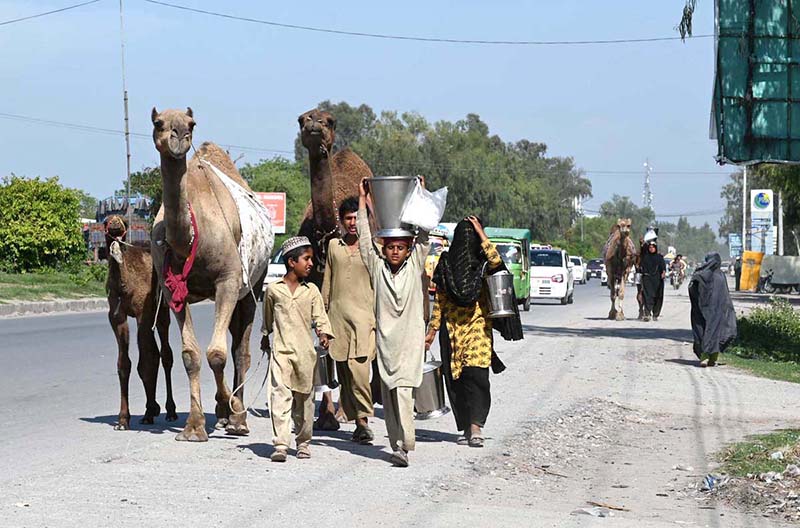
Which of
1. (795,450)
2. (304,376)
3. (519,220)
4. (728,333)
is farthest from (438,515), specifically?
(519,220)

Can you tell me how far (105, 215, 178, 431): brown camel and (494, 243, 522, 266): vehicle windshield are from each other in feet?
84.6

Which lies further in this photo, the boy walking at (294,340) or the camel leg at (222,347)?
the camel leg at (222,347)

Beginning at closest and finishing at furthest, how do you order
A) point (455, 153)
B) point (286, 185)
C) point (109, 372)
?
point (109, 372)
point (286, 185)
point (455, 153)

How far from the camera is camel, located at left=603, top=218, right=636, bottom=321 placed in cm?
3288

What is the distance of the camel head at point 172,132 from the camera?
1009 cm

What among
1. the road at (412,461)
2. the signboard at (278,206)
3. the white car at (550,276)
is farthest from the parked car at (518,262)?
the signboard at (278,206)

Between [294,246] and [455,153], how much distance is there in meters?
83.0

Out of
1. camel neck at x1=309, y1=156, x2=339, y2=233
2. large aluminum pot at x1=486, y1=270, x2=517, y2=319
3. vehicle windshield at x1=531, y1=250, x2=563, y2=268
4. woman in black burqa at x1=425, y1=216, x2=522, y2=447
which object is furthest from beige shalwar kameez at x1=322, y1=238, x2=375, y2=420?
vehicle windshield at x1=531, y1=250, x2=563, y2=268

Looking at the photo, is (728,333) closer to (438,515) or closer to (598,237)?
(438,515)

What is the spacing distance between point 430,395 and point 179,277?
2209 mm

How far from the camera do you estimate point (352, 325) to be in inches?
415

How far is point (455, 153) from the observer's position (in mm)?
92375

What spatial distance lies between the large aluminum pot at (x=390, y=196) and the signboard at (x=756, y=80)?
13.3 metres

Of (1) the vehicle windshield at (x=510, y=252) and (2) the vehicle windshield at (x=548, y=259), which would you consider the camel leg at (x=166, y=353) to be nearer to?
(1) the vehicle windshield at (x=510, y=252)
